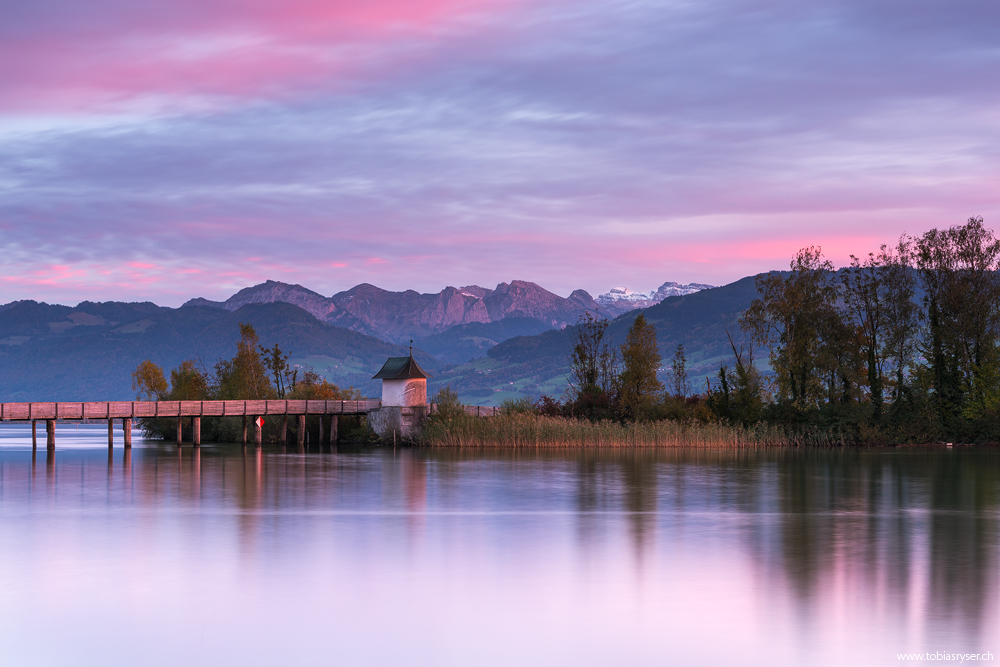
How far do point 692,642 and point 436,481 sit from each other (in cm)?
2482

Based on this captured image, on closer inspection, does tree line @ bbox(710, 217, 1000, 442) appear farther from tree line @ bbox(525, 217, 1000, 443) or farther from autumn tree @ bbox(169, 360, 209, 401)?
autumn tree @ bbox(169, 360, 209, 401)

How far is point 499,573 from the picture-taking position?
1686 cm

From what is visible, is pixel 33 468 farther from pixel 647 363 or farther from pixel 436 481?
pixel 647 363

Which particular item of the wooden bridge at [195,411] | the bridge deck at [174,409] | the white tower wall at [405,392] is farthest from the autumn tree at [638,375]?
the bridge deck at [174,409]

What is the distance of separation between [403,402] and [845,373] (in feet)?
92.3

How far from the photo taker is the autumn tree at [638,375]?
210ft

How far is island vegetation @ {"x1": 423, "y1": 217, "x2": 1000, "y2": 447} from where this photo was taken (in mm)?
62406

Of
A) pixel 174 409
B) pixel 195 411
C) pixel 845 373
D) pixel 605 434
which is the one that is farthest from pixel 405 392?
pixel 845 373

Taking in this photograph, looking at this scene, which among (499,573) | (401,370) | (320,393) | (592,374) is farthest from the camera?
(320,393)

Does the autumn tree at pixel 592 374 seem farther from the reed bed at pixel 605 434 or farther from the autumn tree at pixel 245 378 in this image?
the autumn tree at pixel 245 378

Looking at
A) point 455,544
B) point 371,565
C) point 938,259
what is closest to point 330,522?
point 455,544

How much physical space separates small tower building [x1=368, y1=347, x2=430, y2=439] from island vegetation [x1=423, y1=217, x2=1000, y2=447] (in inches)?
71.2

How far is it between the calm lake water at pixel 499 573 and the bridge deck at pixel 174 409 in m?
26.6

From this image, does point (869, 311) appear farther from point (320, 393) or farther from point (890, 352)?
point (320, 393)
